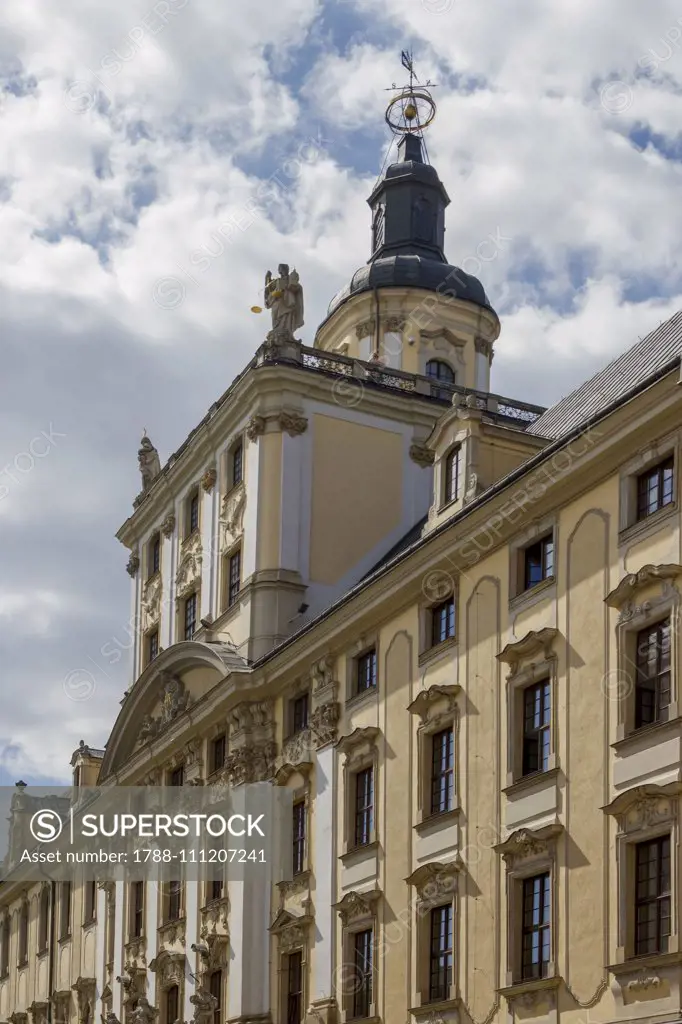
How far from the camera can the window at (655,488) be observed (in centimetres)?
3019

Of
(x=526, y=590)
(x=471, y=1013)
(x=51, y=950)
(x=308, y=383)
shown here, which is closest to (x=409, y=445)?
(x=308, y=383)

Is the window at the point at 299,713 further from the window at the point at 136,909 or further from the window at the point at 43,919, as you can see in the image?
the window at the point at 43,919

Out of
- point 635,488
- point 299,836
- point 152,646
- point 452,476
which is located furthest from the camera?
point 152,646

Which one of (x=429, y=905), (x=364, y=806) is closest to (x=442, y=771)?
(x=429, y=905)

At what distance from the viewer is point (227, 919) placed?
44.6 meters

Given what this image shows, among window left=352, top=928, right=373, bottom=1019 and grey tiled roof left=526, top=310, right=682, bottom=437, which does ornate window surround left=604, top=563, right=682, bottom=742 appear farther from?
window left=352, top=928, right=373, bottom=1019

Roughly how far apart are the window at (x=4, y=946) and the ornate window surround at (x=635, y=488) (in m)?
52.7

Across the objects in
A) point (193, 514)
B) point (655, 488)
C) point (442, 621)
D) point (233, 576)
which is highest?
point (193, 514)

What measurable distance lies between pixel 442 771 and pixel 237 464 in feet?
57.1

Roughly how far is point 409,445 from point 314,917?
15.5m

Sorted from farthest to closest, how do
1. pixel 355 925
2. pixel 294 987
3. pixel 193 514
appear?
pixel 193 514
pixel 294 987
pixel 355 925

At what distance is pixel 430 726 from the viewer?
36406 mm

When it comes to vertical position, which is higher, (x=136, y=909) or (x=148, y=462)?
(x=148, y=462)

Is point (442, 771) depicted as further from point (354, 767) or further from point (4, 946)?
point (4, 946)
